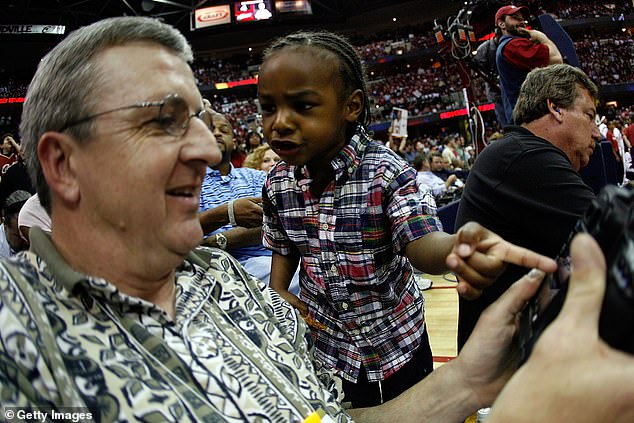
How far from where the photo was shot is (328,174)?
1454mm

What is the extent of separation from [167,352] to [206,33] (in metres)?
29.8

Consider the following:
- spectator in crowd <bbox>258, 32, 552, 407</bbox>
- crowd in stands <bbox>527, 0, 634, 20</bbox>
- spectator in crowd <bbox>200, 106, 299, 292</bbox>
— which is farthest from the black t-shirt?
crowd in stands <bbox>527, 0, 634, 20</bbox>

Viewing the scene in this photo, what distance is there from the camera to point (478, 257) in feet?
2.81

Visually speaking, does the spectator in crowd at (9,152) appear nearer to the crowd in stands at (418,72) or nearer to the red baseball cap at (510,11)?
the red baseball cap at (510,11)

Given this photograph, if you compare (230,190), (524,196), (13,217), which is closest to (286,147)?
(524,196)

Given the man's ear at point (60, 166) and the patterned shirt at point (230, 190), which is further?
the patterned shirt at point (230, 190)

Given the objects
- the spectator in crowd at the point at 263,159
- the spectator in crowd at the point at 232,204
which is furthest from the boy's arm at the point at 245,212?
the spectator in crowd at the point at 263,159

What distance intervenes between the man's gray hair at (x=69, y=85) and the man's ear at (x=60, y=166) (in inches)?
1.1

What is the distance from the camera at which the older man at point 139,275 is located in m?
0.74

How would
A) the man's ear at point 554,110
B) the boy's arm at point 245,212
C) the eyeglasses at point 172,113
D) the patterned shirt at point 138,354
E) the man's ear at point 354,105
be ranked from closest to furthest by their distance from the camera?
the patterned shirt at point 138,354 → the eyeglasses at point 172,113 → the man's ear at point 354,105 → the boy's arm at point 245,212 → the man's ear at point 554,110

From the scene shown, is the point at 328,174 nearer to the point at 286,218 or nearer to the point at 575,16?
the point at 286,218

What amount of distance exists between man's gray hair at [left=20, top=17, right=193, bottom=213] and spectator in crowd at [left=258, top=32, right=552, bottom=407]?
510 millimetres

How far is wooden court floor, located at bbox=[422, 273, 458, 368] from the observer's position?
10.7 ft

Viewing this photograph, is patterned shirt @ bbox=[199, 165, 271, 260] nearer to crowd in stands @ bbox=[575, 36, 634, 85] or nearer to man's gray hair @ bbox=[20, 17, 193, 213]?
man's gray hair @ bbox=[20, 17, 193, 213]
